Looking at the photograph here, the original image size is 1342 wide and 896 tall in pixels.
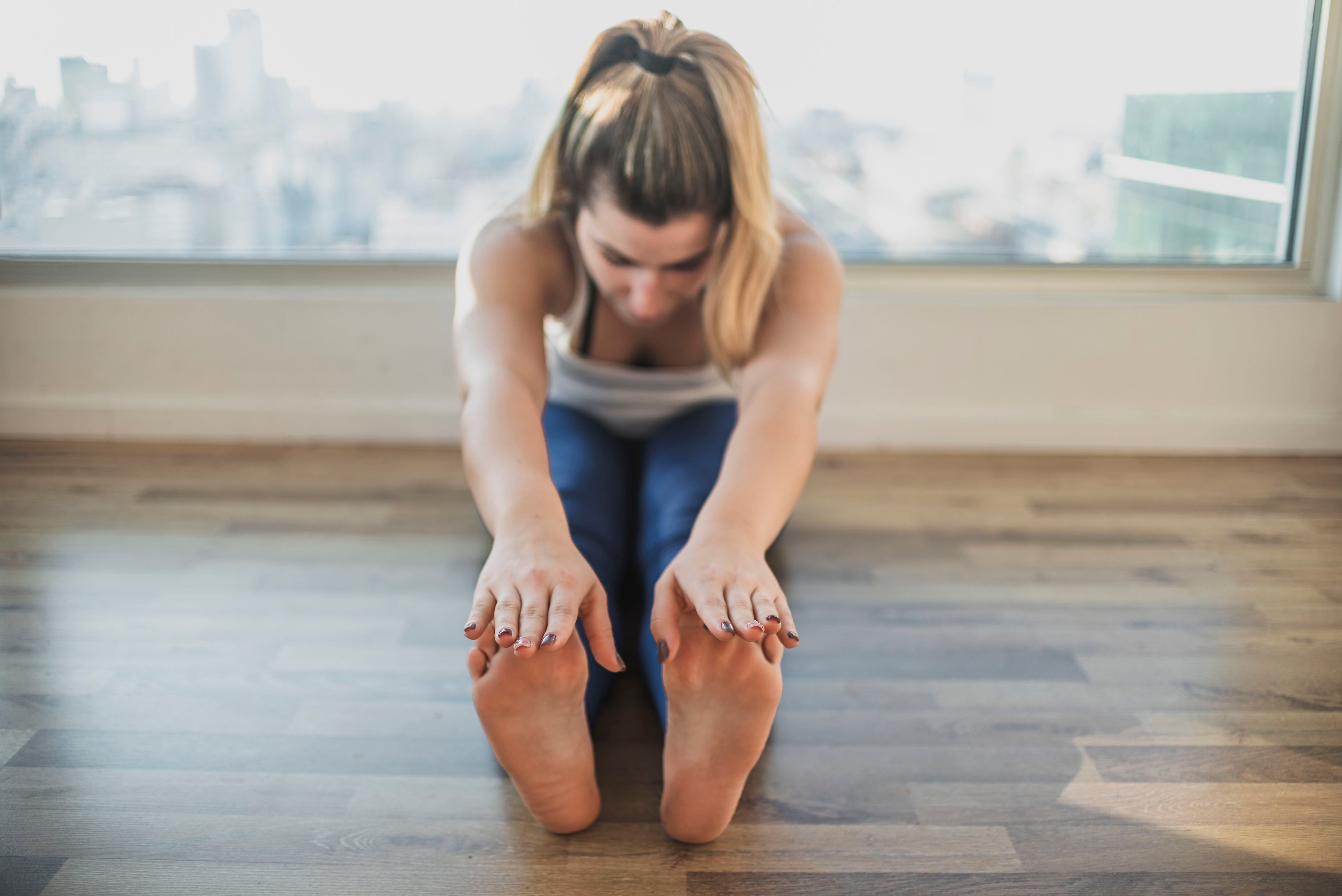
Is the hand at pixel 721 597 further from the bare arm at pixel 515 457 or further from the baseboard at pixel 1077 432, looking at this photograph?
the baseboard at pixel 1077 432

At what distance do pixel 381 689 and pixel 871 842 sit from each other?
62cm

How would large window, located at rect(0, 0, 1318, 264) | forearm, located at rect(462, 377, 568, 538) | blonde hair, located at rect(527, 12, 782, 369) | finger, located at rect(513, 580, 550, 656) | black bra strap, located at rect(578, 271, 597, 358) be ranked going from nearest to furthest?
finger, located at rect(513, 580, 550, 656) → forearm, located at rect(462, 377, 568, 538) → blonde hair, located at rect(527, 12, 782, 369) → black bra strap, located at rect(578, 271, 597, 358) → large window, located at rect(0, 0, 1318, 264)

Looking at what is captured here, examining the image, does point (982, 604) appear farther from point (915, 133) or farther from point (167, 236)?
point (167, 236)

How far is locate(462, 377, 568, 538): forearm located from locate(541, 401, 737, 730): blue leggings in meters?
0.09

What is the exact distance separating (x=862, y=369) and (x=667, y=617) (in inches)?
52.9

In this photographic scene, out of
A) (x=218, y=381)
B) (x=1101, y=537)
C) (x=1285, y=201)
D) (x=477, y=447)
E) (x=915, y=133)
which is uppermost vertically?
(x=915, y=133)

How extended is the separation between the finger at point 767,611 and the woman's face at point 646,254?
0.42 m

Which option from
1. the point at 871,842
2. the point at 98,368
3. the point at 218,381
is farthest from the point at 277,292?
the point at 871,842

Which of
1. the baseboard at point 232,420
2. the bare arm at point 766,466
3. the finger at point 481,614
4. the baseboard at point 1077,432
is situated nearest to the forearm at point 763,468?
the bare arm at point 766,466

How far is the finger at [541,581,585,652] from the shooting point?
33.1 inches

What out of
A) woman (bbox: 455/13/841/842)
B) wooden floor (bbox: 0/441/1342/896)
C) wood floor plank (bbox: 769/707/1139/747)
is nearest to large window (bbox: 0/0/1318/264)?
wooden floor (bbox: 0/441/1342/896)

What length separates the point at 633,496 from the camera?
4.65ft

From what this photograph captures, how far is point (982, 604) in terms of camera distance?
147 centimetres

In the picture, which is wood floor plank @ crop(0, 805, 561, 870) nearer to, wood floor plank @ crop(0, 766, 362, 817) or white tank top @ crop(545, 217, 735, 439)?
wood floor plank @ crop(0, 766, 362, 817)
